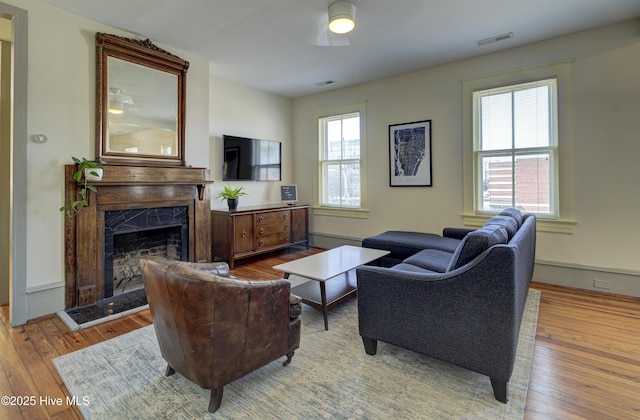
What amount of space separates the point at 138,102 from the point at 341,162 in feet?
10.2

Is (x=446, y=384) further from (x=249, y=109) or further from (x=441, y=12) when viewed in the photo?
(x=249, y=109)

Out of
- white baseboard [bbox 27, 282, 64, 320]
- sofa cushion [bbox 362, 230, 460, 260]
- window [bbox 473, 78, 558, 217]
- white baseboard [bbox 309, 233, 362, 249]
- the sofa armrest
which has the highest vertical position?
window [bbox 473, 78, 558, 217]

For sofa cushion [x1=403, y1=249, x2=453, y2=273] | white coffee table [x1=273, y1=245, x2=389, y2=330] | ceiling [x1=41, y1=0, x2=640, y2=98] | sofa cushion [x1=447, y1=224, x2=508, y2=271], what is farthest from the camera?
ceiling [x1=41, y1=0, x2=640, y2=98]

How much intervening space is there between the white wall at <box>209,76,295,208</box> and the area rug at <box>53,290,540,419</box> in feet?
9.80

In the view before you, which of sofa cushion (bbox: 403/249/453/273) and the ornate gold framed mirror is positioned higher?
the ornate gold framed mirror

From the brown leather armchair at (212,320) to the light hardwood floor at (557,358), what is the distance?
686 millimetres

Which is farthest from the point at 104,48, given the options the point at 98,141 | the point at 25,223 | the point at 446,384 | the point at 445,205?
the point at 445,205

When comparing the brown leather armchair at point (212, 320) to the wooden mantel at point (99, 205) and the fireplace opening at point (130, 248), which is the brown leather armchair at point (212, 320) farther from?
the wooden mantel at point (99, 205)

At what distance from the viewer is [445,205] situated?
4277 millimetres

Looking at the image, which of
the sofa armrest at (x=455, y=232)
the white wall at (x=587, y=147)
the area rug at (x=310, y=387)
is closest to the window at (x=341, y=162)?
the white wall at (x=587, y=147)

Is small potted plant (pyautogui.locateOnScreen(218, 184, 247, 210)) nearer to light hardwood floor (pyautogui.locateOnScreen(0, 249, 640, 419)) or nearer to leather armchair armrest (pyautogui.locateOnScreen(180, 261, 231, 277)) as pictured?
light hardwood floor (pyautogui.locateOnScreen(0, 249, 640, 419))

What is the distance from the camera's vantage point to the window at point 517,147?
354 cm

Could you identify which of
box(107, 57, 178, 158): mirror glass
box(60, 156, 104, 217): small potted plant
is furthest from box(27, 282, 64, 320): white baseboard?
box(107, 57, 178, 158): mirror glass

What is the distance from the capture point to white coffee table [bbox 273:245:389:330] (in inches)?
99.1
